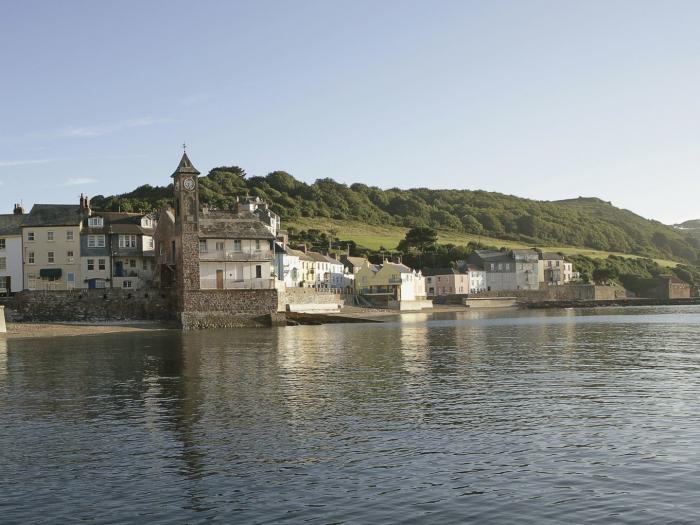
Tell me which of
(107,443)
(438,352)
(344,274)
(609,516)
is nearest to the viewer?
(609,516)

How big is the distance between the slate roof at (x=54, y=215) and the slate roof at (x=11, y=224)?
920 millimetres

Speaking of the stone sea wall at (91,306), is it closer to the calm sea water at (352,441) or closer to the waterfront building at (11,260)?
the waterfront building at (11,260)

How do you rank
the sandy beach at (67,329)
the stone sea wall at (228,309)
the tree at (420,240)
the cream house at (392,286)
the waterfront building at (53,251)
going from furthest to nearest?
1. the tree at (420,240)
2. the cream house at (392,286)
3. the waterfront building at (53,251)
4. the stone sea wall at (228,309)
5. the sandy beach at (67,329)

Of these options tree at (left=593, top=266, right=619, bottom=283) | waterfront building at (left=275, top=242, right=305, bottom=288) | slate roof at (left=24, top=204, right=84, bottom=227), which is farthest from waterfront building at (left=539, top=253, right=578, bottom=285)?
slate roof at (left=24, top=204, right=84, bottom=227)

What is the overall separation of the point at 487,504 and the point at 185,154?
65456mm

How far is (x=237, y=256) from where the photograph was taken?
75.7 m

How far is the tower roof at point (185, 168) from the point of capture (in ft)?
241

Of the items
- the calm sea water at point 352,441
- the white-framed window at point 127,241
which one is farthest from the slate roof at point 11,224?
the calm sea water at point 352,441

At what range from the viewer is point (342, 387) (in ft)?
98.2

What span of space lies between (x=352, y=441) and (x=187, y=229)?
55926 millimetres

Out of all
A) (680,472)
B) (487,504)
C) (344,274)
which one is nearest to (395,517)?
(487,504)

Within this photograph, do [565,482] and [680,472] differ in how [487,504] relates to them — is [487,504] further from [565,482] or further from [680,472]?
[680,472]

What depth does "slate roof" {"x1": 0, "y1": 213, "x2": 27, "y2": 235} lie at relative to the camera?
7912cm

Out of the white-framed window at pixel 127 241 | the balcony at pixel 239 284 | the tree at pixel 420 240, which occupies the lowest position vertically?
the balcony at pixel 239 284
